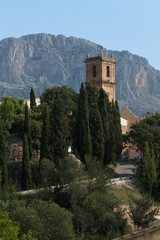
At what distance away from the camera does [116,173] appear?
1630 inches

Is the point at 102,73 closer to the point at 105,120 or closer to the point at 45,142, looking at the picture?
the point at 105,120

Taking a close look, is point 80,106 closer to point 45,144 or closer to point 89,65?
point 45,144

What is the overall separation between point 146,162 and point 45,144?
10.8 metres

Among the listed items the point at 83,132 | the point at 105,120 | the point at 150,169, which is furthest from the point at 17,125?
the point at 150,169

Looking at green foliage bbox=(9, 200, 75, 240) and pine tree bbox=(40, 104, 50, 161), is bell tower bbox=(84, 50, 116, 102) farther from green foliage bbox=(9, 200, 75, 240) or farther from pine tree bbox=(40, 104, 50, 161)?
green foliage bbox=(9, 200, 75, 240)

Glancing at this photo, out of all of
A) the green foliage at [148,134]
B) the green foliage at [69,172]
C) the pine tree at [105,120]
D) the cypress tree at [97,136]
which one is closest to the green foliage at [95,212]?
the green foliage at [69,172]

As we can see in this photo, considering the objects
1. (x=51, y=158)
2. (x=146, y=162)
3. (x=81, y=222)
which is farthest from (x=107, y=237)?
(x=146, y=162)

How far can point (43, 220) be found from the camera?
22.3 m

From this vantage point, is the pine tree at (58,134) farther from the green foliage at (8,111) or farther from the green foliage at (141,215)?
the green foliage at (141,215)

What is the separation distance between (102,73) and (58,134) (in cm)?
2325

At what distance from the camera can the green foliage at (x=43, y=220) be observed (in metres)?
21.1

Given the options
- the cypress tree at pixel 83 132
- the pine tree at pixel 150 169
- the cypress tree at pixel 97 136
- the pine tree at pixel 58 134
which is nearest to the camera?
the pine tree at pixel 58 134

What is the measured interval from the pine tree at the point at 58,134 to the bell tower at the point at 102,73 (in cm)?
2059

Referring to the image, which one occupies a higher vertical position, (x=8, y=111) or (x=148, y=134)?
(x=8, y=111)
